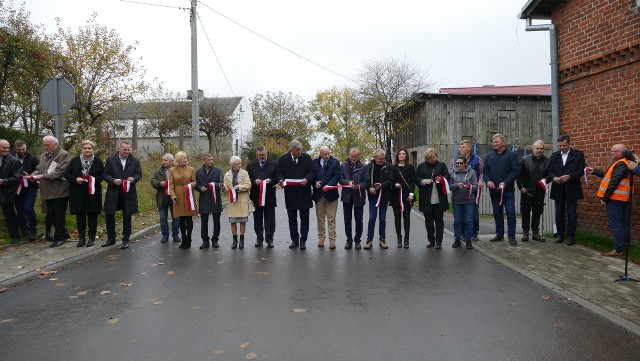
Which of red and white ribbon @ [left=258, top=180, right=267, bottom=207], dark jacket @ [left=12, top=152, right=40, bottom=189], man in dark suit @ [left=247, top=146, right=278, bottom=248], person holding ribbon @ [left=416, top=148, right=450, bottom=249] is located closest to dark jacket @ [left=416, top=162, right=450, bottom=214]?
person holding ribbon @ [left=416, top=148, right=450, bottom=249]

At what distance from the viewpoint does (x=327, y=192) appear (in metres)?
9.47

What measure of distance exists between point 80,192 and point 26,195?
4.47ft

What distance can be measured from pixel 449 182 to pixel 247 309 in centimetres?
557

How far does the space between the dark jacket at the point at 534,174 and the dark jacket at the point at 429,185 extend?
1.58 meters

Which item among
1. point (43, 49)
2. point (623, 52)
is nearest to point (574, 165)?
point (623, 52)

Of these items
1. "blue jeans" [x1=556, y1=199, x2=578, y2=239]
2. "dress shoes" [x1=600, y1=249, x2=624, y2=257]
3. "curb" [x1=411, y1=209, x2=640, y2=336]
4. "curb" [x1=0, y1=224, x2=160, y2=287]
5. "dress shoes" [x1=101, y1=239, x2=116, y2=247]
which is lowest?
"curb" [x1=411, y1=209, x2=640, y2=336]

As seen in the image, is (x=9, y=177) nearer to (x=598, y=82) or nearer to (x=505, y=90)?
(x=598, y=82)

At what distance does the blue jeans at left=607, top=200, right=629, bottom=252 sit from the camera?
26.6 ft

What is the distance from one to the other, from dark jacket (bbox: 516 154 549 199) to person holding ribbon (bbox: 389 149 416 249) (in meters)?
2.18

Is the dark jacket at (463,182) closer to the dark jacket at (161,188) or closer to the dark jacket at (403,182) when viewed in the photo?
the dark jacket at (403,182)

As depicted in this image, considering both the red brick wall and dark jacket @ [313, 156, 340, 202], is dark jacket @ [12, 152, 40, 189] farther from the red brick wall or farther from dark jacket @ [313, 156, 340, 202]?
the red brick wall

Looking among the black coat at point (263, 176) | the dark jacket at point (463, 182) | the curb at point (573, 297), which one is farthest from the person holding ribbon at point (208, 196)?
the curb at point (573, 297)

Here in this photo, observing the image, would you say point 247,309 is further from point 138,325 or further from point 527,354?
point 527,354

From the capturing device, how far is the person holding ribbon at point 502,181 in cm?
973
